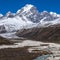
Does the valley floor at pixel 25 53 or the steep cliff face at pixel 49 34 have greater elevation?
the steep cliff face at pixel 49 34

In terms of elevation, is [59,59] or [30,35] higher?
Result: [30,35]

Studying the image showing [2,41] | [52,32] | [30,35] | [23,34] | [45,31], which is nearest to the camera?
[2,41]

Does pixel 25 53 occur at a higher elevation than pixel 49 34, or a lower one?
lower

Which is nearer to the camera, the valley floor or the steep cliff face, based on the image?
the valley floor

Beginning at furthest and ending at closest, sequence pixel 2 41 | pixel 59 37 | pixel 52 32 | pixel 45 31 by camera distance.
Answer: pixel 45 31, pixel 52 32, pixel 59 37, pixel 2 41

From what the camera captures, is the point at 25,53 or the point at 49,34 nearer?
the point at 25,53

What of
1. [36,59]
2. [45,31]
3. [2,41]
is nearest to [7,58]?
[36,59]

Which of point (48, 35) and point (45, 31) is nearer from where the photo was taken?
point (48, 35)

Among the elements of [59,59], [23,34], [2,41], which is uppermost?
[23,34]

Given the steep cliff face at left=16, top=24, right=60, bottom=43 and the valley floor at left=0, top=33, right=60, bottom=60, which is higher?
the steep cliff face at left=16, top=24, right=60, bottom=43

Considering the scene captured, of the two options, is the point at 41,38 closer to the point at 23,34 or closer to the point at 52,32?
the point at 52,32

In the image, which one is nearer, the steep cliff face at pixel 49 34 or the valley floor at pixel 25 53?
the valley floor at pixel 25 53
